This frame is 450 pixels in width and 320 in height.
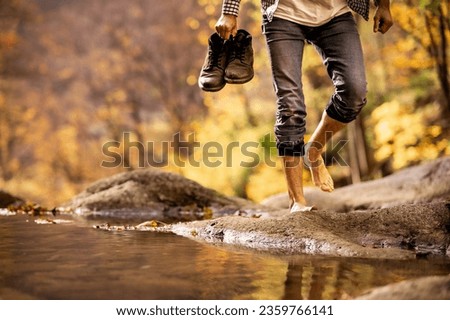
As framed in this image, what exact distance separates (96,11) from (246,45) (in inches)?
618

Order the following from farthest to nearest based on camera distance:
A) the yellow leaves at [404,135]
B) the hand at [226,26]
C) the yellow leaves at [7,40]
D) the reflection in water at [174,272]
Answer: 1. the yellow leaves at [7,40]
2. the yellow leaves at [404,135]
3. the hand at [226,26]
4. the reflection in water at [174,272]

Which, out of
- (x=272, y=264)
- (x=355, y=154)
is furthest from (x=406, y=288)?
(x=355, y=154)

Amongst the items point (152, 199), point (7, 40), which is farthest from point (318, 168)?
point (7, 40)

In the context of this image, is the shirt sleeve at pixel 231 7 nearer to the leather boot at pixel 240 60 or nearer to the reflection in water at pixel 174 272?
the leather boot at pixel 240 60

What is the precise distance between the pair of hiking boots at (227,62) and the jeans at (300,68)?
193 mm


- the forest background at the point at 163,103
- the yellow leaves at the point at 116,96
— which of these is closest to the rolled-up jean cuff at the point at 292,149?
the forest background at the point at 163,103

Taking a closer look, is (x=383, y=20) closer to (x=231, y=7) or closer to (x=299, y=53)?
(x=299, y=53)

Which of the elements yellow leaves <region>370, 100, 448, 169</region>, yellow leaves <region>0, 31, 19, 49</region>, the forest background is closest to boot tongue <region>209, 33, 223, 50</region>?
the forest background

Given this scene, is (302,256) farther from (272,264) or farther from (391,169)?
(391,169)

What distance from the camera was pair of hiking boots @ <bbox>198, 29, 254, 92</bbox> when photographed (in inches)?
149

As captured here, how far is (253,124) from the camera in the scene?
15.3 metres

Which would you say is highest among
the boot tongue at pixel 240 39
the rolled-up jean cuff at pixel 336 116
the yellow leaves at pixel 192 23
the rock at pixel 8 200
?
the yellow leaves at pixel 192 23

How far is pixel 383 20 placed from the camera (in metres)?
3.87

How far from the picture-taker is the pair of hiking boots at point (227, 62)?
12.4ft
